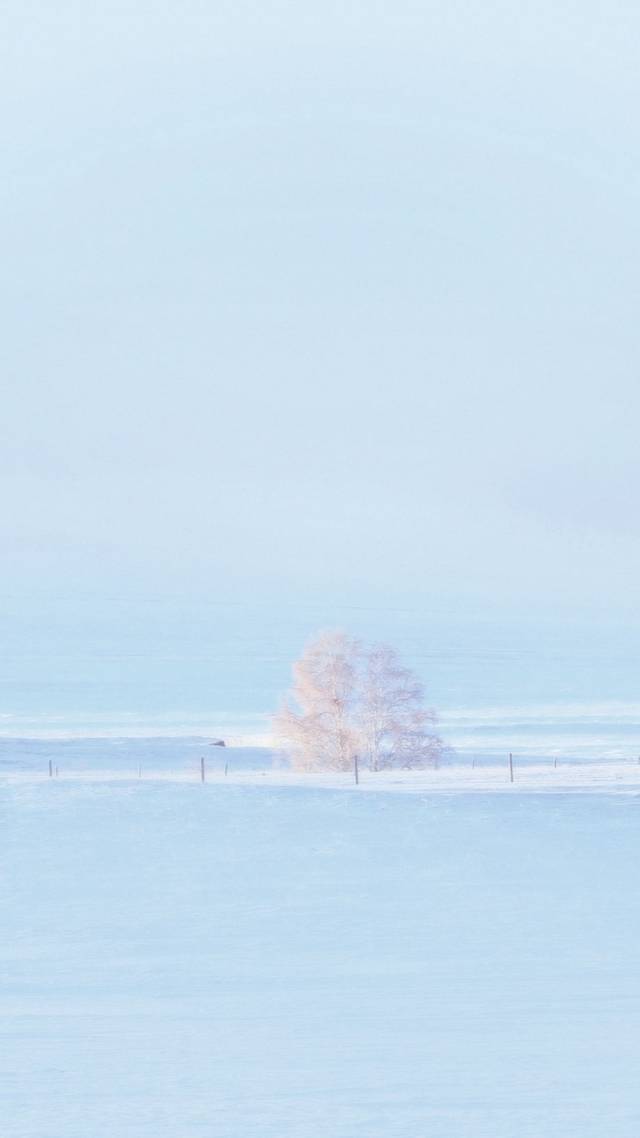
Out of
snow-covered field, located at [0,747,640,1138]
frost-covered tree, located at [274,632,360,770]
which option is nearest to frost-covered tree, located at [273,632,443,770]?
frost-covered tree, located at [274,632,360,770]

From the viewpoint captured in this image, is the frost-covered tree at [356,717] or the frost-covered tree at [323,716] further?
the frost-covered tree at [323,716]

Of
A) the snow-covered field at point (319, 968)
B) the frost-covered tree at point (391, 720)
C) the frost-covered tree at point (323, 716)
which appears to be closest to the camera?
the snow-covered field at point (319, 968)

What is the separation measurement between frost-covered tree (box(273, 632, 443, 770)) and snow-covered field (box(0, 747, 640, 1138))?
1810 centimetres

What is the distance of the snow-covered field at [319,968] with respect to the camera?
1227cm

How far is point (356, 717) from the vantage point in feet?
170

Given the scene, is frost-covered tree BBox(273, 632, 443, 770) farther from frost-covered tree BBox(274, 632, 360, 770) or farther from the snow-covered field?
the snow-covered field

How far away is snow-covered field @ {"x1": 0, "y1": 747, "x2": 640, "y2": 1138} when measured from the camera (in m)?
12.3

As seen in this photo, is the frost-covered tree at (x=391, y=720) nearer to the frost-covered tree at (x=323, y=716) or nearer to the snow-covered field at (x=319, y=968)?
the frost-covered tree at (x=323, y=716)

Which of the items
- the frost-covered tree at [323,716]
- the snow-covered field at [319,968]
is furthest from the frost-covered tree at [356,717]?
the snow-covered field at [319,968]

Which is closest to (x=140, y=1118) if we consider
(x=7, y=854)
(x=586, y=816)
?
(x=7, y=854)

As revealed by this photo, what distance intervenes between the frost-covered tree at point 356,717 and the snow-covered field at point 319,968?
18.1 meters

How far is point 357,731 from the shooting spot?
169ft

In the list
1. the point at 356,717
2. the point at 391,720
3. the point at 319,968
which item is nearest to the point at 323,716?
the point at 356,717

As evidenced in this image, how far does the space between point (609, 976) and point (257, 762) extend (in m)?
50.6
